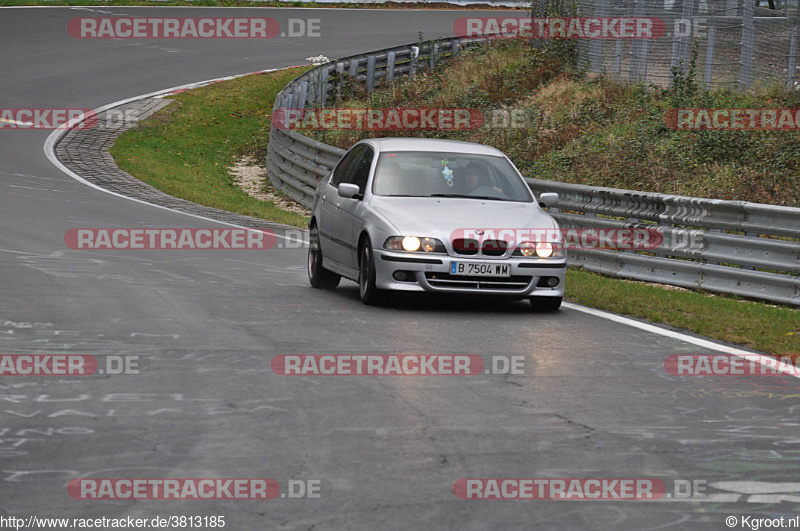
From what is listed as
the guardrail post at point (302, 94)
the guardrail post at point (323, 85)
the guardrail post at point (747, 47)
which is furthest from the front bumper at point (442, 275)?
the guardrail post at point (323, 85)

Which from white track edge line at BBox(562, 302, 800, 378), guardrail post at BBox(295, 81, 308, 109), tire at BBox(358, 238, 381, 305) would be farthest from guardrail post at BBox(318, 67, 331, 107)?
white track edge line at BBox(562, 302, 800, 378)

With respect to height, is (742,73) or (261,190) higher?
(742,73)

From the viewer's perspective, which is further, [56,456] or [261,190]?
[261,190]

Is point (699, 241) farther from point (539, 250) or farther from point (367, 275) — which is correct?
point (367, 275)

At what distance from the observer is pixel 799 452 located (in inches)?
265

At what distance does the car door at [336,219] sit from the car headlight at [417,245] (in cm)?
105

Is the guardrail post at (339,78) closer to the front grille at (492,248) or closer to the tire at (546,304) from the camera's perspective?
the tire at (546,304)

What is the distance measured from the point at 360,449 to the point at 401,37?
36355 millimetres

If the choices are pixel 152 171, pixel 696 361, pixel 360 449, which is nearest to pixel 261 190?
pixel 152 171

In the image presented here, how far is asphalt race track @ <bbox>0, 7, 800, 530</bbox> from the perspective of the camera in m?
5.67

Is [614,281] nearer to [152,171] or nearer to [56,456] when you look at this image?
[56,456]

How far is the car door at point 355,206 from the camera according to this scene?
12461mm

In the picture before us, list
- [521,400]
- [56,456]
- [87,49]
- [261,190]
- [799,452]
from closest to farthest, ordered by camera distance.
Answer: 1. [56,456]
2. [799,452]
3. [521,400]
4. [261,190]
5. [87,49]

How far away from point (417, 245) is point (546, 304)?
4.36 ft
